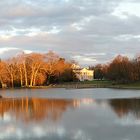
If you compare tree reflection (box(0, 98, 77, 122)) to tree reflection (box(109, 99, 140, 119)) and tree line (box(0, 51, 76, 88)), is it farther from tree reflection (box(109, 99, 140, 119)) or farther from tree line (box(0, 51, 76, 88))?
tree line (box(0, 51, 76, 88))

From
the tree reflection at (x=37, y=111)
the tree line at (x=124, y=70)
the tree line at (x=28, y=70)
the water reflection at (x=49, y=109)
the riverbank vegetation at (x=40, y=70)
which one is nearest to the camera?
the tree reflection at (x=37, y=111)

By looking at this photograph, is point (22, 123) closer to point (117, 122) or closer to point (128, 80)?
point (117, 122)

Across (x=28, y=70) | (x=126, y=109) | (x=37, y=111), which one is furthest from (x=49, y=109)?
(x=28, y=70)

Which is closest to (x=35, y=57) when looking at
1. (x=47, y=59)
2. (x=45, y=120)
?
(x=47, y=59)

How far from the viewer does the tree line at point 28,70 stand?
361ft

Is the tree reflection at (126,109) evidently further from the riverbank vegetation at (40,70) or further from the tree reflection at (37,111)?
the riverbank vegetation at (40,70)

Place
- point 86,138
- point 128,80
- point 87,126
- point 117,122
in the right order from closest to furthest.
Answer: point 86,138
point 87,126
point 117,122
point 128,80

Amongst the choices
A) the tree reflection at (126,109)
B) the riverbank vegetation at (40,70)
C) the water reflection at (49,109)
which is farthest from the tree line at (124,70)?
the tree reflection at (126,109)

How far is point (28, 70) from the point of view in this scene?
114250 mm

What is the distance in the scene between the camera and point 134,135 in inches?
689

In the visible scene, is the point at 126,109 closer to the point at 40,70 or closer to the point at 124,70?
the point at 124,70

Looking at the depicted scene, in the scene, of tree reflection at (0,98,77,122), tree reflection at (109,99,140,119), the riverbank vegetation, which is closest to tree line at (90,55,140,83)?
the riverbank vegetation

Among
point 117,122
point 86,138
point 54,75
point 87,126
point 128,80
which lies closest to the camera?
point 86,138

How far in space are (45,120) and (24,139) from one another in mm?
7065
